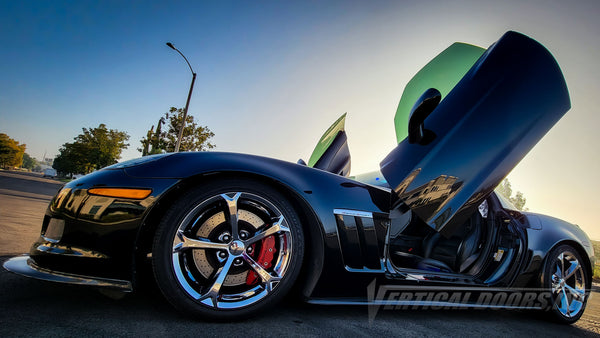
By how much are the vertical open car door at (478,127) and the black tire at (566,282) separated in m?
1.23

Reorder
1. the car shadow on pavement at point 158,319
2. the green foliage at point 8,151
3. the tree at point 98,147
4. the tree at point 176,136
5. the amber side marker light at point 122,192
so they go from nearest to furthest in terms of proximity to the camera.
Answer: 1. the car shadow on pavement at point 158,319
2. the amber side marker light at point 122,192
3. the tree at point 176,136
4. the tree at point 98,147
5. the green foliage at point 8,151

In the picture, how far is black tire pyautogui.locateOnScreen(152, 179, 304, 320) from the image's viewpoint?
5.24 feet

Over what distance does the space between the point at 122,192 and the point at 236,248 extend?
25.4 inches

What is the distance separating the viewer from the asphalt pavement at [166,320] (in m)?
1.38

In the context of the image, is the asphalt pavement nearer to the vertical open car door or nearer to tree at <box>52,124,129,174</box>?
the vertical open car door

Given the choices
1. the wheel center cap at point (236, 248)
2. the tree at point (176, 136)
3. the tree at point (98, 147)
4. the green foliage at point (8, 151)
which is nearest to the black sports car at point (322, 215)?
the wheel center cap at point (236, 248)

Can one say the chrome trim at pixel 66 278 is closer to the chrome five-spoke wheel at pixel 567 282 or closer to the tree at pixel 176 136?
the chrome five-spoke wheel at pixel 567 282

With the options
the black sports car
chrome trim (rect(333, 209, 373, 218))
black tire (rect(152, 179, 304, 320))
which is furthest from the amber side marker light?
chrome trim (rect(333, 209, 373, 218))

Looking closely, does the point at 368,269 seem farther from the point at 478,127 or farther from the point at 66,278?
the point at 66,278

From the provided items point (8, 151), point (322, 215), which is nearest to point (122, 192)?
point (322, 215)

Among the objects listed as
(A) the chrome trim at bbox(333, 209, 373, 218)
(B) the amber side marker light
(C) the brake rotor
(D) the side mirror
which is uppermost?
(D) the side mirror

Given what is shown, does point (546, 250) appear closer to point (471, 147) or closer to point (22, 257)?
point (471, 147)

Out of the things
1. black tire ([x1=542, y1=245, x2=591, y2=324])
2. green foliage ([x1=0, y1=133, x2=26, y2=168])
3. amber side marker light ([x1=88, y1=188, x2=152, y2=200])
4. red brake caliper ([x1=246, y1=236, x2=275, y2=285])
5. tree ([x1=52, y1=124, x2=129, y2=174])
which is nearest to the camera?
amber side marker light ([x1=88, y1=188, x2=152, y2=200])

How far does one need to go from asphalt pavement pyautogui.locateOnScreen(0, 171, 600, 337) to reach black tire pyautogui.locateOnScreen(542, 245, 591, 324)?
26 centimetres
